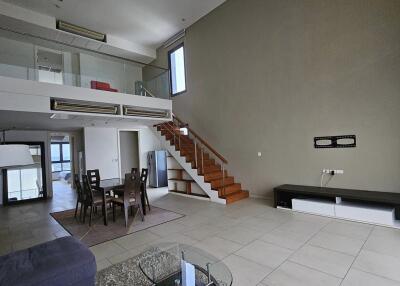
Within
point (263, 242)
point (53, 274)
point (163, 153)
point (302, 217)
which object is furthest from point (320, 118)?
point (163, 153)

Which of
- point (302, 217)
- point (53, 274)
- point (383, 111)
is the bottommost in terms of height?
point (302, 217)

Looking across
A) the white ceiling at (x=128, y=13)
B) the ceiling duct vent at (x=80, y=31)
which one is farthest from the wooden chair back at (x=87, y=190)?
the ceiling duct vent at (x=80, y=31)

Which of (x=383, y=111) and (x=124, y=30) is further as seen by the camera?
(x=124, y=30)

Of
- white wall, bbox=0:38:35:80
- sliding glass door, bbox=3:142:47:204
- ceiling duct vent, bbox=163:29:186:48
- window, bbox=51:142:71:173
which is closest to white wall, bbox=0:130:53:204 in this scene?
sliding glass door, bbox=3:142:47:204

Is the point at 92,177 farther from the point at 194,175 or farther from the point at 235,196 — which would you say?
the point at 235,196

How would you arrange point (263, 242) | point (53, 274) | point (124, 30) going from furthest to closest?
point (124, 30), point (263, 242), point (53, 274)

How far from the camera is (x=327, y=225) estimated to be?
3801 millimetres

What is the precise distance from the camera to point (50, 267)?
185 centimetres

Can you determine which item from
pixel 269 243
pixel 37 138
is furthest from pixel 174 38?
pixel 269 243

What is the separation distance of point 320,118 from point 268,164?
5.46 feet

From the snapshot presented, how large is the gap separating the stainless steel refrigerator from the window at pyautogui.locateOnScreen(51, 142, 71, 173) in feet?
26.4

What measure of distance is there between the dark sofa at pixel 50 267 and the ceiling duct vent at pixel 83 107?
3.75 m

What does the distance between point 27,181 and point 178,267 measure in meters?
7.70

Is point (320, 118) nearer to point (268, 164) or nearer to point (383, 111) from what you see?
point (383, 111)
